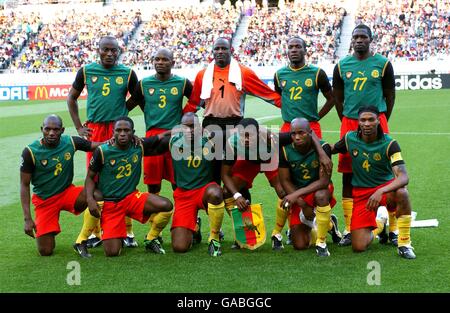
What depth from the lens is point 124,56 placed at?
128 ft

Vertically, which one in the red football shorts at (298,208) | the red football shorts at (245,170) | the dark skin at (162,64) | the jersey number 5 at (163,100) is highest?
the dark skin at (162,64)

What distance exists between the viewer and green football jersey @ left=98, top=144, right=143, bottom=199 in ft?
20.9

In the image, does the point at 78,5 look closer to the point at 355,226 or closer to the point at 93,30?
the point at 93,30

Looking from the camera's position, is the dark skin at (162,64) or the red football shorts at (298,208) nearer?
the red football shorts at (298,208)

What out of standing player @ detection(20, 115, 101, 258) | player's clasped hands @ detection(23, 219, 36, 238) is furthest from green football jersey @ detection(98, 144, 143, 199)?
player's clasped hands @ detection(23, 219, 36, 238)

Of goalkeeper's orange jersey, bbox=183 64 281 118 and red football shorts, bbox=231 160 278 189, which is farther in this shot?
goalkeeper's orange jersey, bbox=183 64 281 118

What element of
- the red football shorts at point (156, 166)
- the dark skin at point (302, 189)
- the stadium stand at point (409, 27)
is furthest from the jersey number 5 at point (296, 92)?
the stadium stand at point (409, 27)

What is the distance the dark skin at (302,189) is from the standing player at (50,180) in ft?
6.28

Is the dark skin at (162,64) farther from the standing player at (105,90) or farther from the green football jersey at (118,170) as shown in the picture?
the green football jersey at (118,170)

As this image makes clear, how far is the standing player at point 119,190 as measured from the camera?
6262mm

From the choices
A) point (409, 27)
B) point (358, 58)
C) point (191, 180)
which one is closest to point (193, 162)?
point (191, 180)

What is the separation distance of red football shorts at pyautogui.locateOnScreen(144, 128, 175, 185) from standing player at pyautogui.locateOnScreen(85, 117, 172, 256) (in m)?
0.44

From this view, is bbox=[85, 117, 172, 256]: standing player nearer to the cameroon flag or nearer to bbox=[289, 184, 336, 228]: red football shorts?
the cameroon flag
